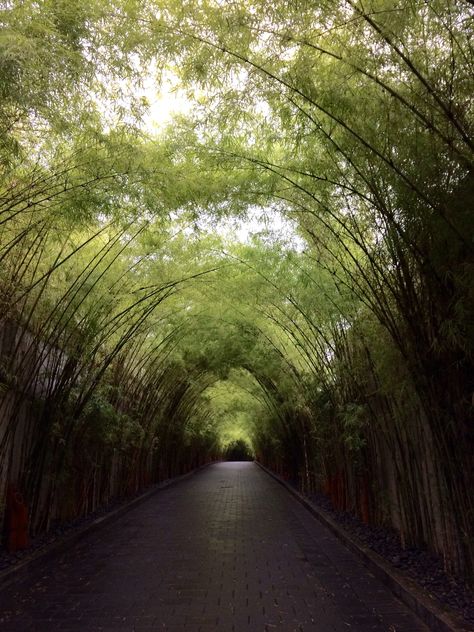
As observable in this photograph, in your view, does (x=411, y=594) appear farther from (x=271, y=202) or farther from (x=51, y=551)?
(x=271, y=202)

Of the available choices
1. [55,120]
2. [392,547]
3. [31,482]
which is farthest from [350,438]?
[55,120]

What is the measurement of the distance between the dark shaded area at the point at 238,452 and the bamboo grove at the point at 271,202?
36.9 metres

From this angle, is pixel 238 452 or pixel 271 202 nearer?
pixel 271 202

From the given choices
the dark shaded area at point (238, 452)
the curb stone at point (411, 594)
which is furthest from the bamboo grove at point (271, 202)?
the dark shaded area at point (238, 452)

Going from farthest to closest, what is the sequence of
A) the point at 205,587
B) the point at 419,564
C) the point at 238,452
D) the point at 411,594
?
the point at 238,452 < the point at 419,564 < the point at 205,587 < the point at 411,594

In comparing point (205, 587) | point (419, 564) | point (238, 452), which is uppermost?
point (238, 452)

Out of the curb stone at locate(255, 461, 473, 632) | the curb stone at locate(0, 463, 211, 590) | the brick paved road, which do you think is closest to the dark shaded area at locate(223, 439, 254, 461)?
the curb stone at locate(0, 463, 211, 590)

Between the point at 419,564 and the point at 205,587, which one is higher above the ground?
the point at 419,564

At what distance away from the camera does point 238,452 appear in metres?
44.6

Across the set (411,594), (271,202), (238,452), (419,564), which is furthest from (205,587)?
(238,452)

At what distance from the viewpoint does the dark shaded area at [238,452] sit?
42.6 metres

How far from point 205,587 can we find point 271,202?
3052 mm

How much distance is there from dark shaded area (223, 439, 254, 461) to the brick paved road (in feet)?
121

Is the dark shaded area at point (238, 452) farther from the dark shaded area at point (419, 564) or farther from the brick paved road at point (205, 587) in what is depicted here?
the dark shaded area at point (419, 564)
